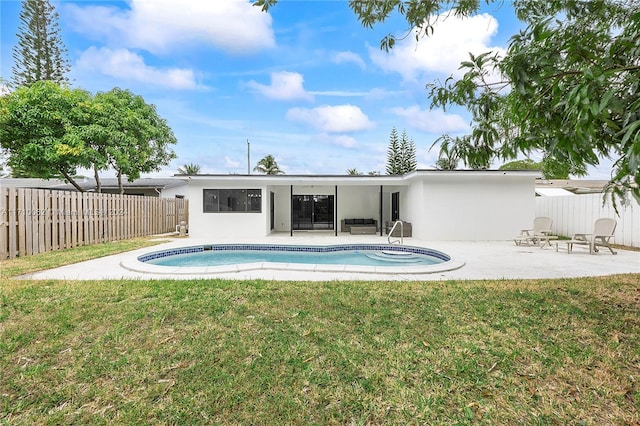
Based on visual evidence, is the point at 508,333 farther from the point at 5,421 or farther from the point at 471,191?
the point at 471,191

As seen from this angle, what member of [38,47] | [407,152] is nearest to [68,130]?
[38,47]

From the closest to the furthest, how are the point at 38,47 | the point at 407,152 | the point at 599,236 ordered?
the point at 599,236 → the point at 38,47 → the point at 407,152

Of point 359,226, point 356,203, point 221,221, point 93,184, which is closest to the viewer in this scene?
point 221,221

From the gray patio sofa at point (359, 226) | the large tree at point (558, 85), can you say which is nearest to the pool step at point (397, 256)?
the gray patio sofa at point (359, 226)

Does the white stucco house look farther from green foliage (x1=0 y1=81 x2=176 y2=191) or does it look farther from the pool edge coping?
the pool edge coping

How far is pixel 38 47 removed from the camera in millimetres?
20703

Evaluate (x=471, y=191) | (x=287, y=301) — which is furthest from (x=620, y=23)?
(x=471, y=191)

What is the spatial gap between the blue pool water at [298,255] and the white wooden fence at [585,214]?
599 cm

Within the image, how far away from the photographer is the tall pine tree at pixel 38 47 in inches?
790

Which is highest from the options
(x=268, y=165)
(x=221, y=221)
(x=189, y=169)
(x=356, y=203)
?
(x=268, y=165)

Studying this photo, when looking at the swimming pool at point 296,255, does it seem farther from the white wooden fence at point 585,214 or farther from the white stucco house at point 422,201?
the white wooden fence at point 585,214

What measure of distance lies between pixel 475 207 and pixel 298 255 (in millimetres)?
7765

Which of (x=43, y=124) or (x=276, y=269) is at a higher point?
(x=43, y=124)

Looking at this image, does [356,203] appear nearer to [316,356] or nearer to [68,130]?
[68,130]
